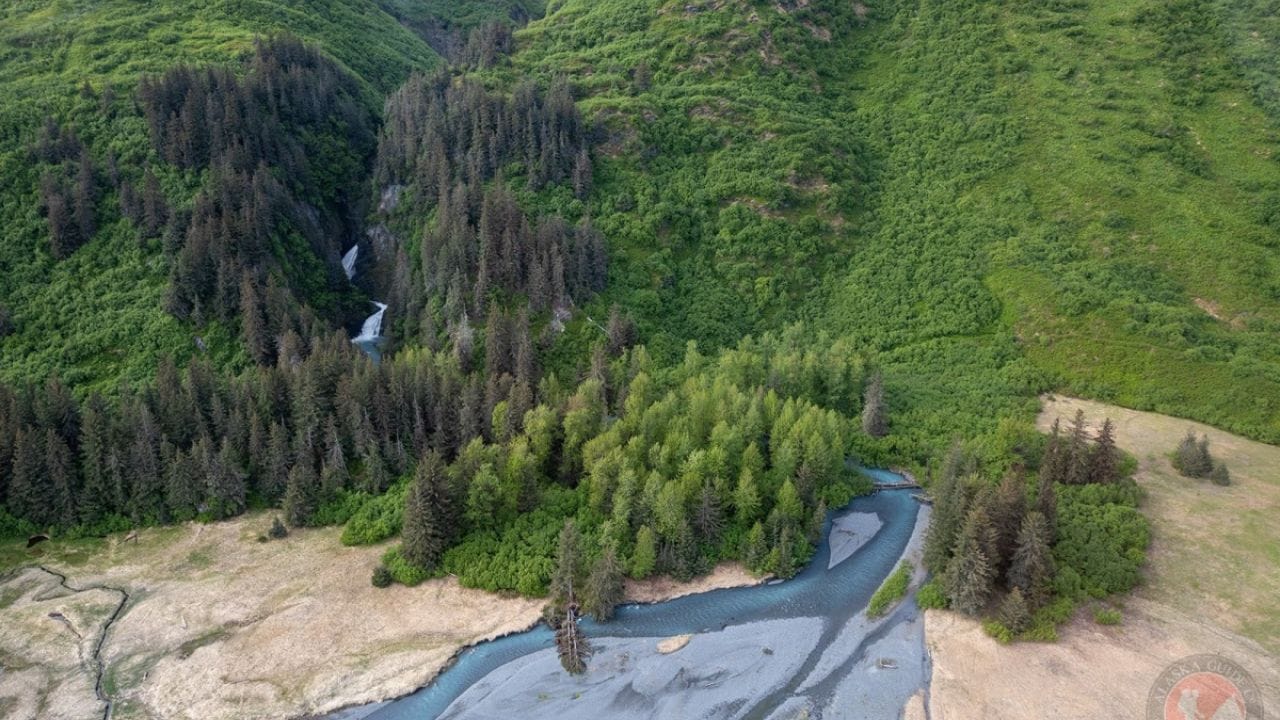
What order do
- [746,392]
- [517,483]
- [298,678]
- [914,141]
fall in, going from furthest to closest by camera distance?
1. [914,141]
2. [746,392]
3. [517,483]
4. [298,678]

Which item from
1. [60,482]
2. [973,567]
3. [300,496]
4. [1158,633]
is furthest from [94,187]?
[1158,633]

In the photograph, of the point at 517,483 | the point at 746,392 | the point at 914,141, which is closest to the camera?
the point at 517,483

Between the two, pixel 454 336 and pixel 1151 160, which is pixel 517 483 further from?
pixel 1151 160

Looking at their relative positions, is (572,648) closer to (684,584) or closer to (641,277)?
(684,584)

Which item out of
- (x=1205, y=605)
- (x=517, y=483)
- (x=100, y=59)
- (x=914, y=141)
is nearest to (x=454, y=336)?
(x=517, y=483)

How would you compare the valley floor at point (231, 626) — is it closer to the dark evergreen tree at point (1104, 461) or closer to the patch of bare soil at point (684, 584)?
the patch of bare soil at point (684, 584)
